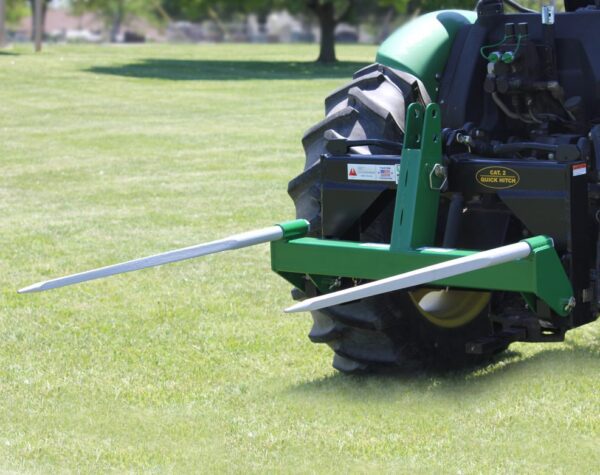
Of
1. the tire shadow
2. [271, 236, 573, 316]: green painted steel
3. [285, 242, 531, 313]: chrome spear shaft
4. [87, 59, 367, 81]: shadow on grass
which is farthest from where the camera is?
[87, 59, 367, 81]: shadow on grass

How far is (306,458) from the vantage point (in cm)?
453

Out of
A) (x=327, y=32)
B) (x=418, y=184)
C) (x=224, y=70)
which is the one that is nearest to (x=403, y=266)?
(x=418, y=184)

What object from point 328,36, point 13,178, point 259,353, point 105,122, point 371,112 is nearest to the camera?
point 371,112

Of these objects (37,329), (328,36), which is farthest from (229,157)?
(328,36)

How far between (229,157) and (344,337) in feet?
32.1

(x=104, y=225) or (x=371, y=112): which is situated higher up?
(x=371, y=112)

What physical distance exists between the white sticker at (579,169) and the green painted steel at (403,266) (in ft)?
0.92

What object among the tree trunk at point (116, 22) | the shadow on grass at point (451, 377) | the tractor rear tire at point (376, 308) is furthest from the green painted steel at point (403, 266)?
the tree trunk at point (116, 22)

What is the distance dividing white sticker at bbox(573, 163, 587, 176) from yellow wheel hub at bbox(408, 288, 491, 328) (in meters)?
0.90

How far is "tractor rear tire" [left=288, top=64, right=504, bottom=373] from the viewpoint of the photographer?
5213 mm

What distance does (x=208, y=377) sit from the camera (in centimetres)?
570

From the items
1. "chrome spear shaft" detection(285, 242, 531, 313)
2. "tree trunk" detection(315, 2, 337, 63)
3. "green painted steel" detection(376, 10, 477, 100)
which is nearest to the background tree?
"tree trunk" detection(315, 2, 337, 63)

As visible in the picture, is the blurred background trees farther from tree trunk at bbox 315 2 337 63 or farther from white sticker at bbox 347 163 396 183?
white sticker at bbox 347 163 396 183

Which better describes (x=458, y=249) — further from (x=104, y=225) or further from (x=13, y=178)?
(x=13, y=178)
